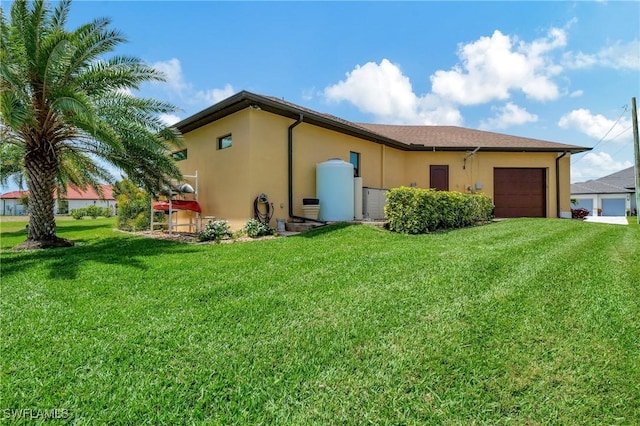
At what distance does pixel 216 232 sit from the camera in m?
8.86

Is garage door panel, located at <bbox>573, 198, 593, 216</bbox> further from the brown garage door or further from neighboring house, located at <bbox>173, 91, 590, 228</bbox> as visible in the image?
the brown garage door

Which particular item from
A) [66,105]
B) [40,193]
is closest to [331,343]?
[66,105]

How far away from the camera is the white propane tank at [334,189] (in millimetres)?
10328

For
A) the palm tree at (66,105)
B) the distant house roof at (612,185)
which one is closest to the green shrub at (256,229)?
the palm tree at (66,105)

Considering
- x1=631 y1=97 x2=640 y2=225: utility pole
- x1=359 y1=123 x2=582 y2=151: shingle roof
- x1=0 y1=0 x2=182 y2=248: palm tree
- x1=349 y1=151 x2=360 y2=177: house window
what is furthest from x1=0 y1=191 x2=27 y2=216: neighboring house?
x1=631 y1=97 x2=640 y2=225: utility pole

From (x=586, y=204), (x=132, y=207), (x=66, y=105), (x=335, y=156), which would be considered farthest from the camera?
(x=586, y=204)

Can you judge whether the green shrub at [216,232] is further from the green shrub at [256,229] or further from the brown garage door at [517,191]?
the brown garage door at [517,191]

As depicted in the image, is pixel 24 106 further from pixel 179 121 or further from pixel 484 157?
pixel 484 157

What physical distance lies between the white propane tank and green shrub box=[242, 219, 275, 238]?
6.76 ft

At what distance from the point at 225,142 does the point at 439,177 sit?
996 centimetres

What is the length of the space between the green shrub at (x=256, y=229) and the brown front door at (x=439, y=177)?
9.40 meters

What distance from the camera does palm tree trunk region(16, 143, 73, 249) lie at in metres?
7.96

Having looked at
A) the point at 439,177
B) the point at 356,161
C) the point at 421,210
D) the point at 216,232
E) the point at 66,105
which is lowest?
the point at 216,232

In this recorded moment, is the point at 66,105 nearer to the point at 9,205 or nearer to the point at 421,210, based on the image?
the point at 421,210
